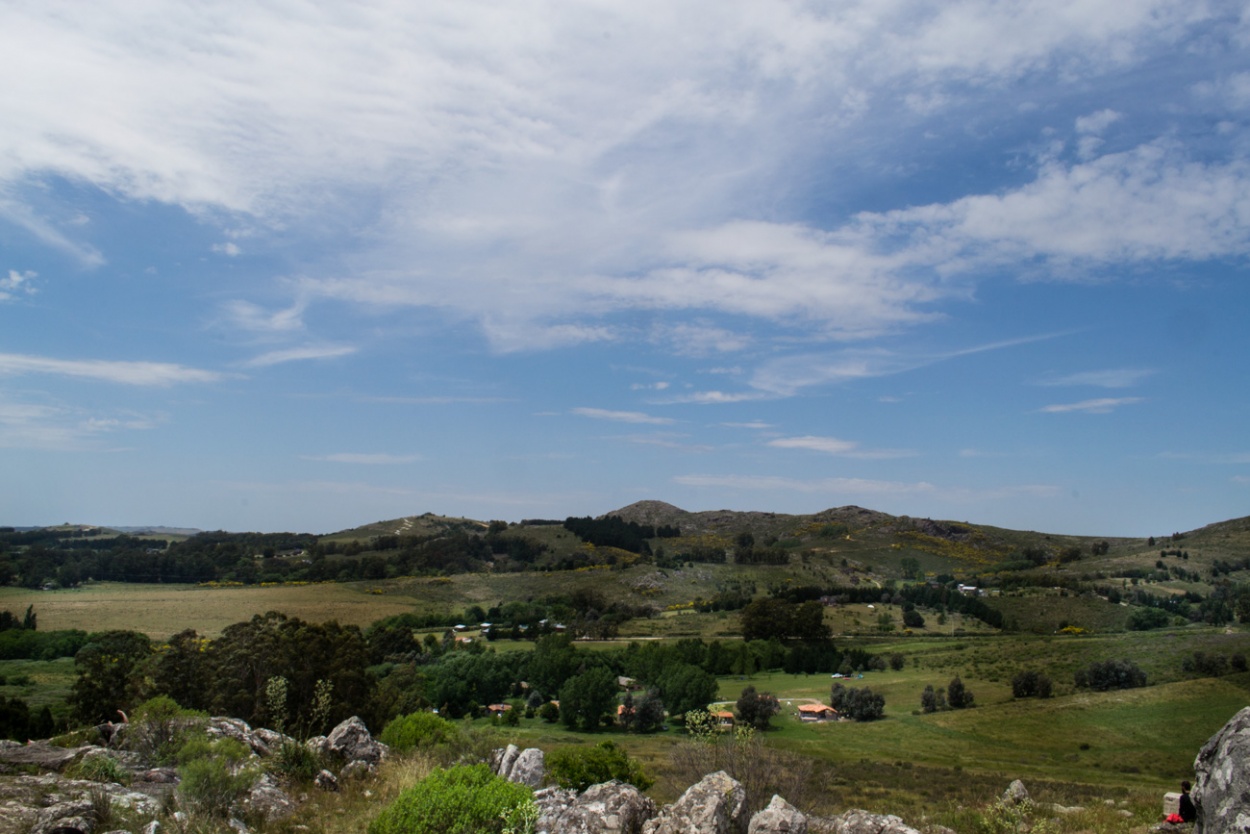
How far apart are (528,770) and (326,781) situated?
15.9 feet

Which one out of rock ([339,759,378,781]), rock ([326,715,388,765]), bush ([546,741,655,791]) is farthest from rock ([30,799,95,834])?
bush ([546,741,655,791])

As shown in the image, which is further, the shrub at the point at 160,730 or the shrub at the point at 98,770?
the shrub at the point at 160,730

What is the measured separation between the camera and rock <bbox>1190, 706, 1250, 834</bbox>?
9125mm

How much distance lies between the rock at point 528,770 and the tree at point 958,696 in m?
59.0

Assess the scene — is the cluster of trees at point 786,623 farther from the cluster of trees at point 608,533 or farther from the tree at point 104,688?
the tree at point 104,688

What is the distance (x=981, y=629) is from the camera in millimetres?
97875

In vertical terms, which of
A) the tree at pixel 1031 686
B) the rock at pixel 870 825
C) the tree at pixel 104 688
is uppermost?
the rock at pixel 870 825

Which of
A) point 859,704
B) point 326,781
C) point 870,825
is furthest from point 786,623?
point 870,825

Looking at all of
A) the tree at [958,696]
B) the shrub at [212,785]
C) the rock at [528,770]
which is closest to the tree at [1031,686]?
the tree at [958,696]

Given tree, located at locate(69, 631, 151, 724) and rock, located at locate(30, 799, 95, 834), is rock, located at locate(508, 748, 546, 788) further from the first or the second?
tree, located at locate(69, 631, 151, 724)

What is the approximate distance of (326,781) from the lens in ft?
54.0

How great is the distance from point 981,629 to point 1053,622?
9242 mm

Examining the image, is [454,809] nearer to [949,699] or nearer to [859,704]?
[859,704]

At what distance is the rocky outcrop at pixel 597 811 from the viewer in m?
11.9
